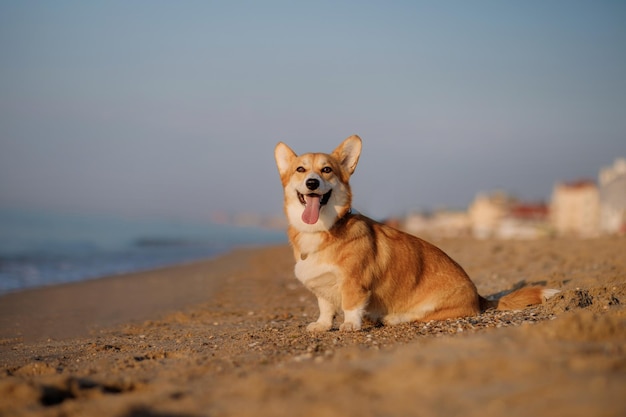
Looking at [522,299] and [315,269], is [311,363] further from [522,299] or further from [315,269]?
[522,299]

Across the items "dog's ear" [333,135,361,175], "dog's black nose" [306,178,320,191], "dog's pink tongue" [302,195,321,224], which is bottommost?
"dog's pink tongue" [302,195,321,224]

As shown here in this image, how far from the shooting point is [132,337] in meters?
5.11

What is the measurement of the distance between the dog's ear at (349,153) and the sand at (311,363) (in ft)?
4.73

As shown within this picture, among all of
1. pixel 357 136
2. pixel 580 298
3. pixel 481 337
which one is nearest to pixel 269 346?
pixel 481 337

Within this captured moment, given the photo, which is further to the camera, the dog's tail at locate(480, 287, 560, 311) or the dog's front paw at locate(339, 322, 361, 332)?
the dog's tail at locate(480, 287, 560, 311)

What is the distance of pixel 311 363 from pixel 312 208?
1724mm

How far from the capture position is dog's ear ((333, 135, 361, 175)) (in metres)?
4.90

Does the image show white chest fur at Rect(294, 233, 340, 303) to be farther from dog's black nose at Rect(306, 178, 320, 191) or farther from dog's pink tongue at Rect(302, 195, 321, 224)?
dog's black nose at Rect(306, 178, 320, 191)

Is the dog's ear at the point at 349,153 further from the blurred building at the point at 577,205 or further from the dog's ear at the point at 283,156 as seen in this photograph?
the blurred building at the point at 577,205

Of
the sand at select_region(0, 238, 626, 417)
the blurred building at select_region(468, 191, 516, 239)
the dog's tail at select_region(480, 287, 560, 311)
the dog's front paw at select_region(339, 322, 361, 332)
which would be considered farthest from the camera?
the blurred building at select_region(468, 191, 516, 239)

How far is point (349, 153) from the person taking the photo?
4953mm

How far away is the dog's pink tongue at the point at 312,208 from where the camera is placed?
15.0 ft

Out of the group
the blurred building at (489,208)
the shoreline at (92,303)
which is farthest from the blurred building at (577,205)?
the shoreline at (92,303)

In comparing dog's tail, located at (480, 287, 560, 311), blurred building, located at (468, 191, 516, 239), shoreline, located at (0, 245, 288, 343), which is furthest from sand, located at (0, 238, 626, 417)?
blurred building, located at (468, 191, 516, 239)
